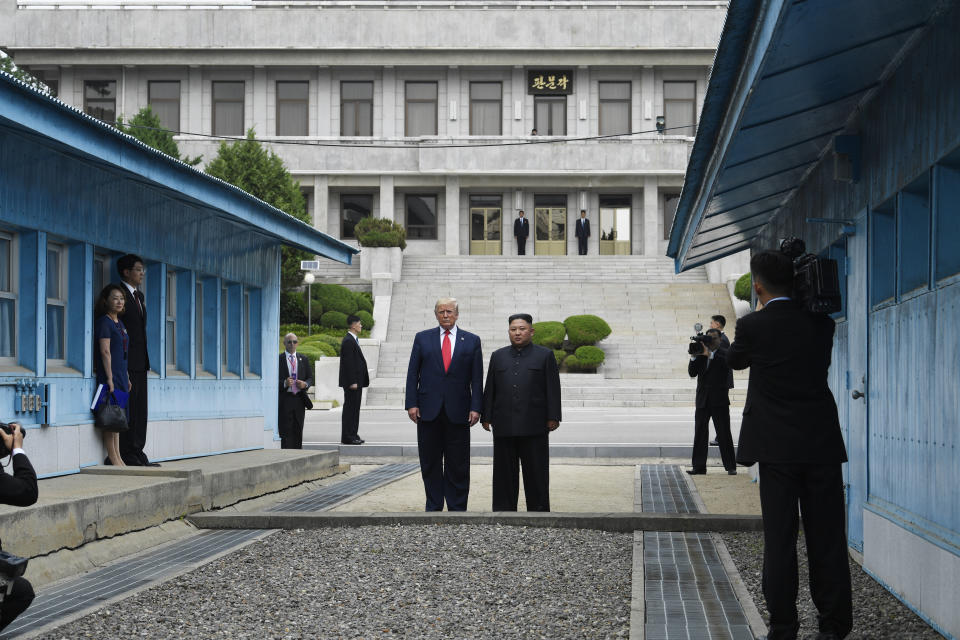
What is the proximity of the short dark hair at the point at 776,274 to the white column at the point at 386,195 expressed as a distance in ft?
148

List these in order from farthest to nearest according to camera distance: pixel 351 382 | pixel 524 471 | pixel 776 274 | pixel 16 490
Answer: pixel 351 382 → pixel 524 471 → pixel 776 274 → pixel 16 490

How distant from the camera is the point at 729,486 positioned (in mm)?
13352

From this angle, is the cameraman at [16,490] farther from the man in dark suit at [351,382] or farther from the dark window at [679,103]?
the dark window at [679,103]

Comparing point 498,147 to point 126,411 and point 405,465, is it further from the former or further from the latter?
point 126,411

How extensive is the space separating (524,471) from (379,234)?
33.3 m

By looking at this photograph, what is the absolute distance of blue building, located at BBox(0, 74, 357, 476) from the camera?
31.0 ft

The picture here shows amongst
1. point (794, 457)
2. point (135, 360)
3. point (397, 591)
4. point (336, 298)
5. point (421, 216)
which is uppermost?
point (421, 216)

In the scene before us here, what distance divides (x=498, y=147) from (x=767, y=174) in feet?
132

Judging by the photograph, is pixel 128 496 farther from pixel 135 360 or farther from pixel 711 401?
pixel 711 401

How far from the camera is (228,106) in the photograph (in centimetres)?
5169

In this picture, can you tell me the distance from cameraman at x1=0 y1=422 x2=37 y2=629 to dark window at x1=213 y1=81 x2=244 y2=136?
4773 centimetres

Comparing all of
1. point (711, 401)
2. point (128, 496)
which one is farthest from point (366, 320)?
point (128, 496)

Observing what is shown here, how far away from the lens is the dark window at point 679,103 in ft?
170

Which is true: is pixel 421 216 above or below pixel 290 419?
above
